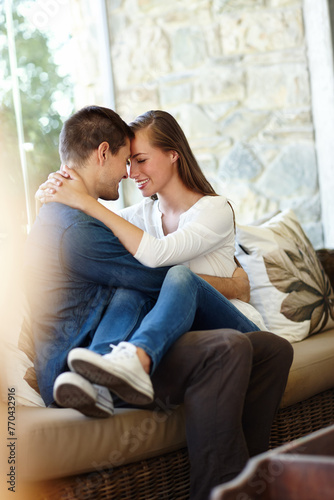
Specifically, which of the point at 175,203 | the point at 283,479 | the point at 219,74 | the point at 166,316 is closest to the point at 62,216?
the point at 166,316

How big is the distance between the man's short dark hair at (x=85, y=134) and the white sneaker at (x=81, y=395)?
0.66m

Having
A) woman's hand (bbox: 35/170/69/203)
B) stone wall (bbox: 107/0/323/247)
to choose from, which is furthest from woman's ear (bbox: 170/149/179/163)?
stone wall (bbox: 107/0/323/247)

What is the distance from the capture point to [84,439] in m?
1.26

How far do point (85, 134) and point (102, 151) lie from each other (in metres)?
0.06

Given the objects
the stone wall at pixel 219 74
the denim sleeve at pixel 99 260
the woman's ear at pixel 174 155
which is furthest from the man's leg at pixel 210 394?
the stone wall at pixel 219 74

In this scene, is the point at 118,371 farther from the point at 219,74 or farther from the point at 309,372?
the point at 219,74

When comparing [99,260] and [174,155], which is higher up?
[174,155]

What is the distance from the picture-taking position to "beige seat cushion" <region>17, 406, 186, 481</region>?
1234 millimetres

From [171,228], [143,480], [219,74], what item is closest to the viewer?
[143,480]

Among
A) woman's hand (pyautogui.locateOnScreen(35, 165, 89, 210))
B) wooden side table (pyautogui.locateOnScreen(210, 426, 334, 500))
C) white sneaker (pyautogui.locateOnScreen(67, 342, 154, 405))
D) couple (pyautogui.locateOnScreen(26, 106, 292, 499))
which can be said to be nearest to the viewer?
wooden side table (pyautogui.locateOnScreen(210, 426, 334, 500))

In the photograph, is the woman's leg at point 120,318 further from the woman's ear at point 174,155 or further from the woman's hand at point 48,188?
the woman's ear at point 174,155

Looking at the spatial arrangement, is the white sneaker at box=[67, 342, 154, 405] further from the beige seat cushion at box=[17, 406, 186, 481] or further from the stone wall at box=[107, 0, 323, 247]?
the stone wall at box=[107, 0, 323, 247]

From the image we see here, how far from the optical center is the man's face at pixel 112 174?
5.24 ft

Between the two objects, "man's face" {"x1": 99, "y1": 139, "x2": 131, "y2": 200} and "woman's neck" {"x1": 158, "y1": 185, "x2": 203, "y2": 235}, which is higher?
"man's face" {"x1": 99, "y1": 139, "x2": 131, "y2": 200}
